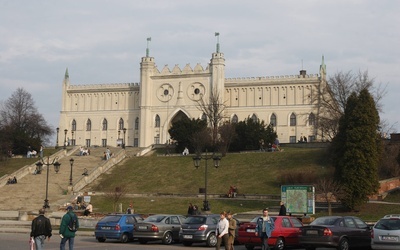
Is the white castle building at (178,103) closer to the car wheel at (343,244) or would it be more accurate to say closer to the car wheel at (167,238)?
the car wheel at (167,238)

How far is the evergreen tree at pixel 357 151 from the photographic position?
139ft

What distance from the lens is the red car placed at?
24.5m

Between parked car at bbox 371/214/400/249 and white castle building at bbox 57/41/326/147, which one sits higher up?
white castle building at bbox 57/41/326/147

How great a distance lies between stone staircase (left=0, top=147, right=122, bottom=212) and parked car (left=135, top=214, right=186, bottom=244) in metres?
Result: 21.5

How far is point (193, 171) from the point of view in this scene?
61.5 m

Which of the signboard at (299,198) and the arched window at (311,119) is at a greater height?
the arched window at (311,119)

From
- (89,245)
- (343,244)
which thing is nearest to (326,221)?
Answer: (343,244)

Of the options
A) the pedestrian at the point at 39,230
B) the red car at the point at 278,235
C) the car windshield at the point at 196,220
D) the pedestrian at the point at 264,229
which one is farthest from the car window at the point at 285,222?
the pedestrian at the point at 39,230

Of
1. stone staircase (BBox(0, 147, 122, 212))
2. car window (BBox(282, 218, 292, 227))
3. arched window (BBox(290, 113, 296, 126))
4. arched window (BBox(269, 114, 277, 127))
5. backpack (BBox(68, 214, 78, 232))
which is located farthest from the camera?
arched window (BBox(269, 114, 277, 127))

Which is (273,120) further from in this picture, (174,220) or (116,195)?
(174,220)

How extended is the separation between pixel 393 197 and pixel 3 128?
53.0 metres

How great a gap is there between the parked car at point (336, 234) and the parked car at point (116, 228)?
783 centimetres

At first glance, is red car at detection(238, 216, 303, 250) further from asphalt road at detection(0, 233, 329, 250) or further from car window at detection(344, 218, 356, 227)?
car window at detection(344, 218, 356, 227)

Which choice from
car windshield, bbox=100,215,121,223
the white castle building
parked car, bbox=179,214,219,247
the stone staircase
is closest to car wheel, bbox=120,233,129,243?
car windshield, bbox=100,215,121,223
